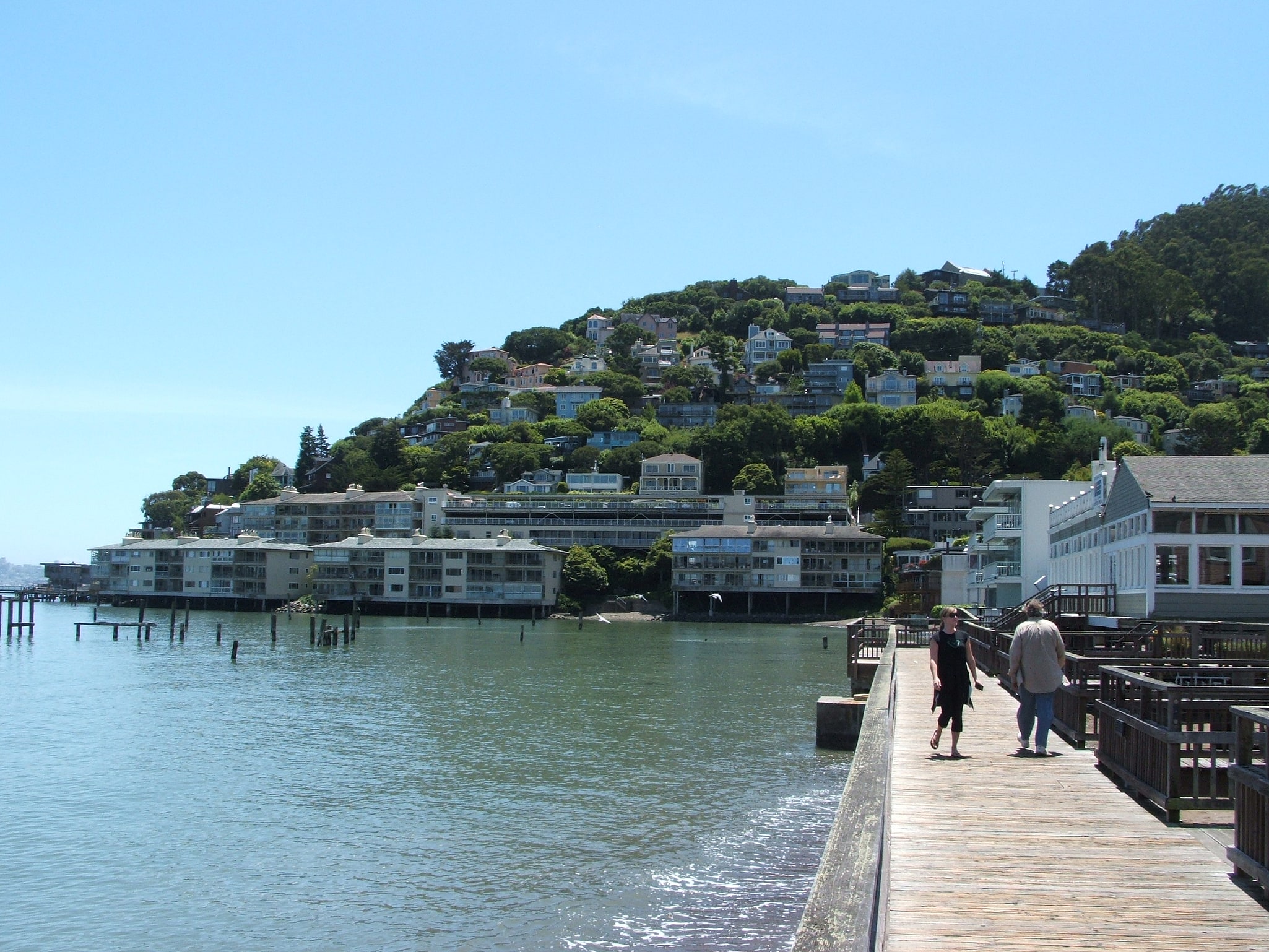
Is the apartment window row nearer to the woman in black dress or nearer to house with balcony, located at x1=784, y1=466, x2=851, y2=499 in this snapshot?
the woman in black dress

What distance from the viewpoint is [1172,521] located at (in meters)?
32.8

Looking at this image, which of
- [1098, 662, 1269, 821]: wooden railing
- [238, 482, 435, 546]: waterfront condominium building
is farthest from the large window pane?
[238, 482, 435, 546]: waterfront condominium building

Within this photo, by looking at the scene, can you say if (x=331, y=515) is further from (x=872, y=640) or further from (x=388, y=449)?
(x=872, y=640)

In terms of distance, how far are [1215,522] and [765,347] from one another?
151930mm

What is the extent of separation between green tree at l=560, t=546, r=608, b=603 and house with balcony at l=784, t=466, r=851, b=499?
26905 mm

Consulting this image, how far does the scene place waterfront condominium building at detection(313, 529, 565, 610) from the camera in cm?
11138

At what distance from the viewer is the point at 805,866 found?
17094 millimetres

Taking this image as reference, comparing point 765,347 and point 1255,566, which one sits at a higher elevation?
point 765,347

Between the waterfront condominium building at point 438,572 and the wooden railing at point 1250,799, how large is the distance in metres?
103

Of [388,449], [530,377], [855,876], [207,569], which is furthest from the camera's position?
[530,377]

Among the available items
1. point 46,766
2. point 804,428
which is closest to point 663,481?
point 804,428

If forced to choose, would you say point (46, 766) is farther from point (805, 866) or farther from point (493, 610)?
point (493, 610)

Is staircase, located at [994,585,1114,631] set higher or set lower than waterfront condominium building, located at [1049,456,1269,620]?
lower

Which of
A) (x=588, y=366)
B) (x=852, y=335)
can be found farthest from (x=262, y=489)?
(x=852, y=335)
